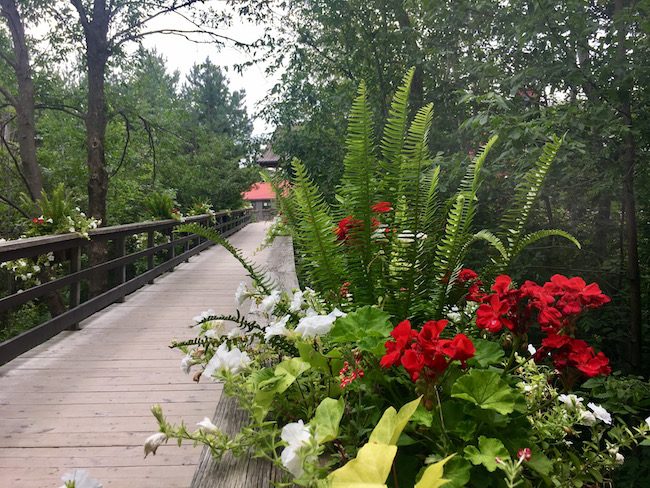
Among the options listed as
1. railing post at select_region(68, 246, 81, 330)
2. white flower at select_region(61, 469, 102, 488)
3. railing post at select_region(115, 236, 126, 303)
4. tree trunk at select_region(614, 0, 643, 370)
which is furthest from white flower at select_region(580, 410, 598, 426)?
railing post at select_region(115, 236, 126, 303)

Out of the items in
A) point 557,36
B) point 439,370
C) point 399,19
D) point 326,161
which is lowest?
point 439,370

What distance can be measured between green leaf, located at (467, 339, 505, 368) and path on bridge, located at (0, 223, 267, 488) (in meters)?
1.36

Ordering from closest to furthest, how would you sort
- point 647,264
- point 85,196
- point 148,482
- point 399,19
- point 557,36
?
point 148,482 < point 557,36 < point 647,264 < point 399,19 < point 85,196

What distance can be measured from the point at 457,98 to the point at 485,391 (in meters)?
4.20

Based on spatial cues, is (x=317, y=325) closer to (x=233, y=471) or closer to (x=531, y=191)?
(x=233, y=471)

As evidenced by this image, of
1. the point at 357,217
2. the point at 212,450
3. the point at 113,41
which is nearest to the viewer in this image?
the point at 212,450

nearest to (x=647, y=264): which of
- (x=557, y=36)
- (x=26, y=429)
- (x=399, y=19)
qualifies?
(x=557, y=36)

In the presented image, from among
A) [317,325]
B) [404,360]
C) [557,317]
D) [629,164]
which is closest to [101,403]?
[317,325]

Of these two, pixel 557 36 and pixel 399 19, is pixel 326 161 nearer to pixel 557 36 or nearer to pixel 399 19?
pixel 399 19

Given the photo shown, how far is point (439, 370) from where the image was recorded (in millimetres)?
732

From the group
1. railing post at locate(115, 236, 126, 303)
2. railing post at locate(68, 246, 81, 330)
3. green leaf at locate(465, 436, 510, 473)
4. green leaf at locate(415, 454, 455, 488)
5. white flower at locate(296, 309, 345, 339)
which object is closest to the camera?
green leaf at locate(415, 454, 455, 488)

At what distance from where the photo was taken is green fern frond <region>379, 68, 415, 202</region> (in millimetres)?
1119

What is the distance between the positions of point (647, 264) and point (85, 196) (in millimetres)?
9959

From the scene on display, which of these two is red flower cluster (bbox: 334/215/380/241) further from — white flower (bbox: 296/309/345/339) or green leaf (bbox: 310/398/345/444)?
green leaf (bbox: 310/398/345/444)
